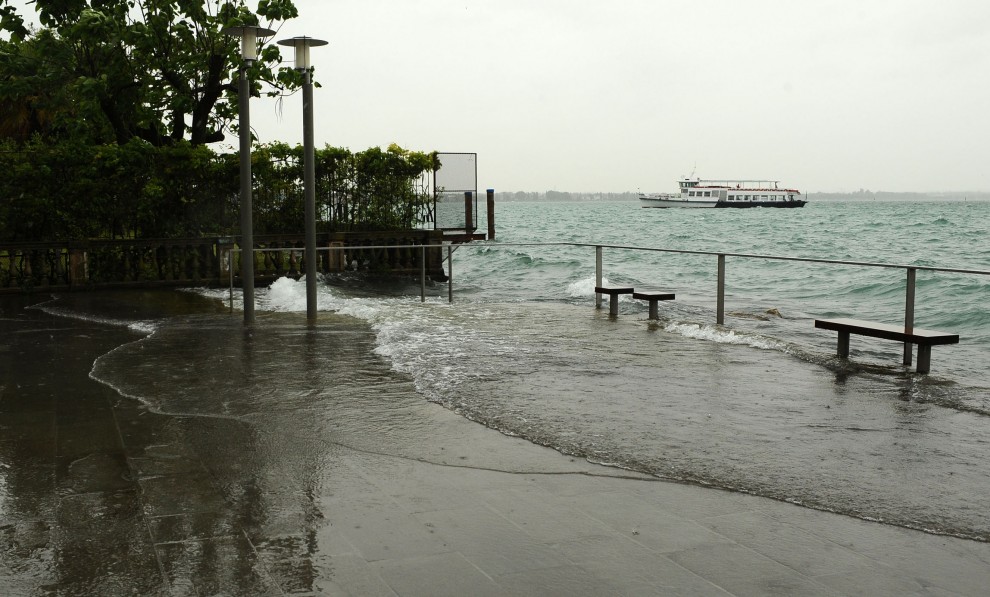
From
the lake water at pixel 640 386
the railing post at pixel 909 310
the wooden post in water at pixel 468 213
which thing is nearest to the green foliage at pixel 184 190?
the wooden post in water at pixel 468 213

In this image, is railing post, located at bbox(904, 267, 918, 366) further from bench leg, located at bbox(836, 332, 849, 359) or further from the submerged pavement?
the submerged pavement

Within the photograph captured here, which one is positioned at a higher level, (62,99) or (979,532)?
(62,99)

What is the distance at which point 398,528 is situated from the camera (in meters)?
4.08

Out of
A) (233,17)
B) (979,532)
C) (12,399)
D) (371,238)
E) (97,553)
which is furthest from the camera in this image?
(371,238)

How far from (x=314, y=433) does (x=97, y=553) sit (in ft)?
7.08

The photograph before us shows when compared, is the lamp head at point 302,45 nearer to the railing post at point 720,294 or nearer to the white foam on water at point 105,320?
the white foam on water at point 105,320

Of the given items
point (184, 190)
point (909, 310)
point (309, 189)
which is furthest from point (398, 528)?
point (184, 190)

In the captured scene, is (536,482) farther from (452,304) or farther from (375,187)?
(375,187)

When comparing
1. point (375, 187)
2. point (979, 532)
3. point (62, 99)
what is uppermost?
point (62, 99)

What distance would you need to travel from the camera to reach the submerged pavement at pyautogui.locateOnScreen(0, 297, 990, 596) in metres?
3.51

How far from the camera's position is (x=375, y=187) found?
20.2 m

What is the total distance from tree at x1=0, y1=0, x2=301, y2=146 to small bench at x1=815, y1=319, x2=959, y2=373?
40.1ft

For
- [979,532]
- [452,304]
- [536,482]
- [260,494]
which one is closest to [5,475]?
[260,494]

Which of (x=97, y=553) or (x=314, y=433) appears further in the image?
(x=314, y=433)
